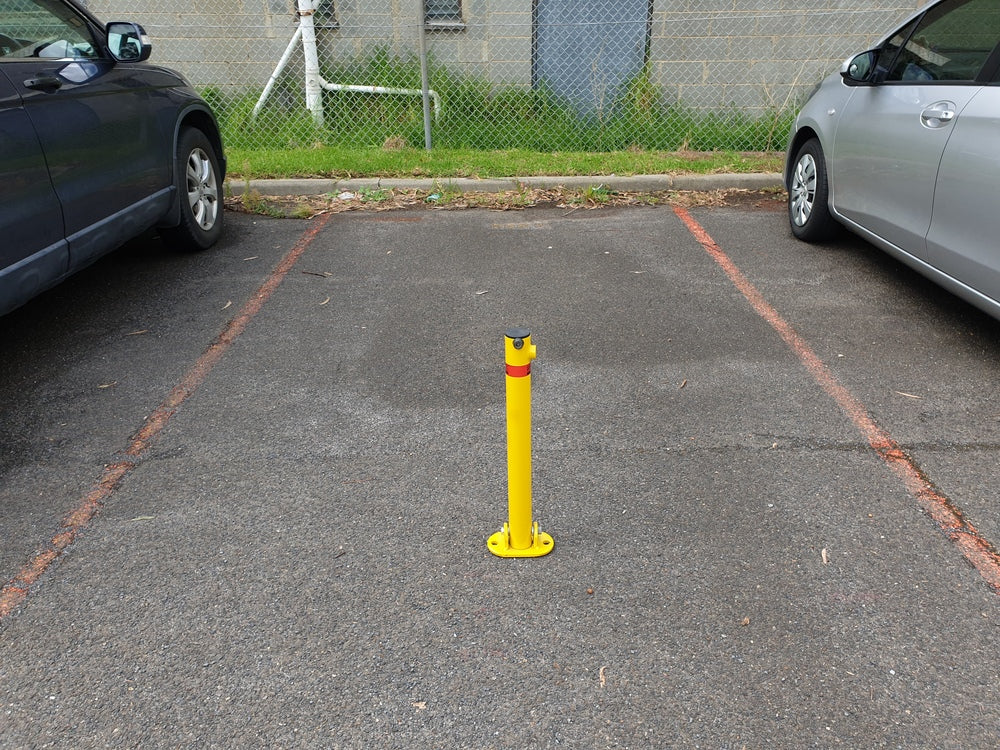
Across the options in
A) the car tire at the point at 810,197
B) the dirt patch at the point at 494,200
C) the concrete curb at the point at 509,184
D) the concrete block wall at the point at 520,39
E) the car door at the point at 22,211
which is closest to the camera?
the car door at the point at 22,211

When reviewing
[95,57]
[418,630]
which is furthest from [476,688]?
[95,57]

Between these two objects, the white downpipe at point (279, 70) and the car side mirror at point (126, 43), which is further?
the white downpipe at point (279, 70)

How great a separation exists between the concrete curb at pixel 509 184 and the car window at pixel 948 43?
2.60 metres

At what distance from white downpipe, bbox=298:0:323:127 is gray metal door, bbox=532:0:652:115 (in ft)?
8.08

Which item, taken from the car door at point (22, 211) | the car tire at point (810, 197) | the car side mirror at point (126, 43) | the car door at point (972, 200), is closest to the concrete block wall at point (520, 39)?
the car tire at point (810, 197)

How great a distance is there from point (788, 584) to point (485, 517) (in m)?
1.08

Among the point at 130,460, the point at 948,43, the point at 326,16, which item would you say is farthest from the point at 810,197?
the point at 326,16

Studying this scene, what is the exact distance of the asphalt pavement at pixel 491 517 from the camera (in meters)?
2.31

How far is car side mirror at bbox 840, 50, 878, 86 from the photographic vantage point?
5264 mm

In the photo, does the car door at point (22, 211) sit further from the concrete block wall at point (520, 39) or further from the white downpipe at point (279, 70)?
the concrete block wall at point (520, 39)

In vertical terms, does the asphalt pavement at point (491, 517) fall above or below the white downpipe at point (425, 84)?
below

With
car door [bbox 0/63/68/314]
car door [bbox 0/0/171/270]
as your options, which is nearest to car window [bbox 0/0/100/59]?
car door [bbox 0/0/171/270]

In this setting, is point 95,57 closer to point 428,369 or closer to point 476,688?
point 428,369

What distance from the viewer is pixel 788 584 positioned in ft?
9.04
